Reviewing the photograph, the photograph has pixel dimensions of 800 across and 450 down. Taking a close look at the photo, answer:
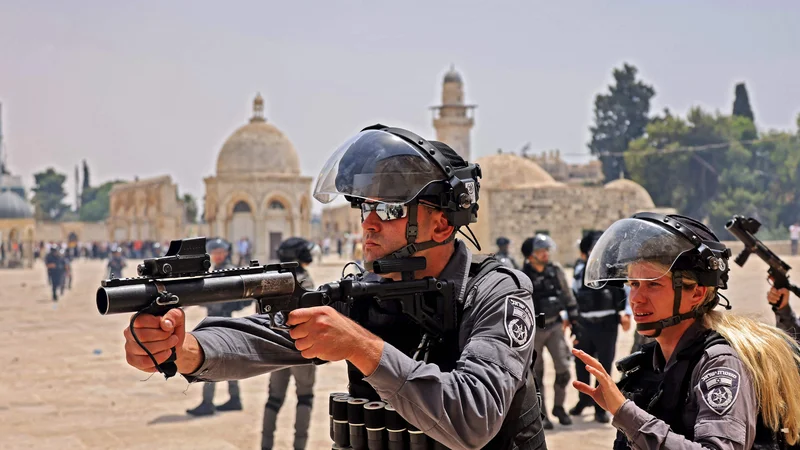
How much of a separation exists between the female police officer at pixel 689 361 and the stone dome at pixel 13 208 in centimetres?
5757

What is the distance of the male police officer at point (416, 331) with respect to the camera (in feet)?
A: 8.04

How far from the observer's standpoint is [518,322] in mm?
2717

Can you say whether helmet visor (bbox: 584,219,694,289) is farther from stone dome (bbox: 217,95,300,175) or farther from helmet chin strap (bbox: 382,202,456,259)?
stone dome (bbox: 217,95,300,175)

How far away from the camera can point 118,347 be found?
15.8 metres

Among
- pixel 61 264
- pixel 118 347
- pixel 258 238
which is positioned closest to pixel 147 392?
pixel 118 347

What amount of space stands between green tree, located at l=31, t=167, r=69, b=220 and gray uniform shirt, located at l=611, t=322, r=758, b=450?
112637 mm

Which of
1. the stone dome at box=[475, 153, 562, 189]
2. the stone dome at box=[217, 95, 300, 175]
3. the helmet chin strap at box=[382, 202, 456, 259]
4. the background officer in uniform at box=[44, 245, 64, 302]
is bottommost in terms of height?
the background officer in uniform at box=[44, 245, 64, 302]

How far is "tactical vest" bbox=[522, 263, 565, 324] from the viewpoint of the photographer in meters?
9.08

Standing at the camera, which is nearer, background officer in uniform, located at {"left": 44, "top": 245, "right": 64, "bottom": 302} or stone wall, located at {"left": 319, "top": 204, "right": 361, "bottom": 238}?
background officer in uniform, located at {"left": 44, "top": 245, "right": 64, "bottom": 302}

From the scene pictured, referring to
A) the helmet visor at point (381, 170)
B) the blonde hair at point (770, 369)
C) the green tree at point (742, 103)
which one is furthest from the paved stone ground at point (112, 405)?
the green tree at point (742, 103)

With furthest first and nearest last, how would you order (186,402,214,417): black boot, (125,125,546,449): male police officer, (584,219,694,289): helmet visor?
(186,402,214,417): black boot, (584,219,694,289): helmet visor, (125,125,546,449): male police officer

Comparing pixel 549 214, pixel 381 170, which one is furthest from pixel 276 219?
pixel 381 170

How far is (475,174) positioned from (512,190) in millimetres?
38305

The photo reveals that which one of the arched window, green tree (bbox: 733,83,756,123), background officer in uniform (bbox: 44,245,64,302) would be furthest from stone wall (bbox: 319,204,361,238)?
background officer in uniform (bbox: 44,245,64,302)
